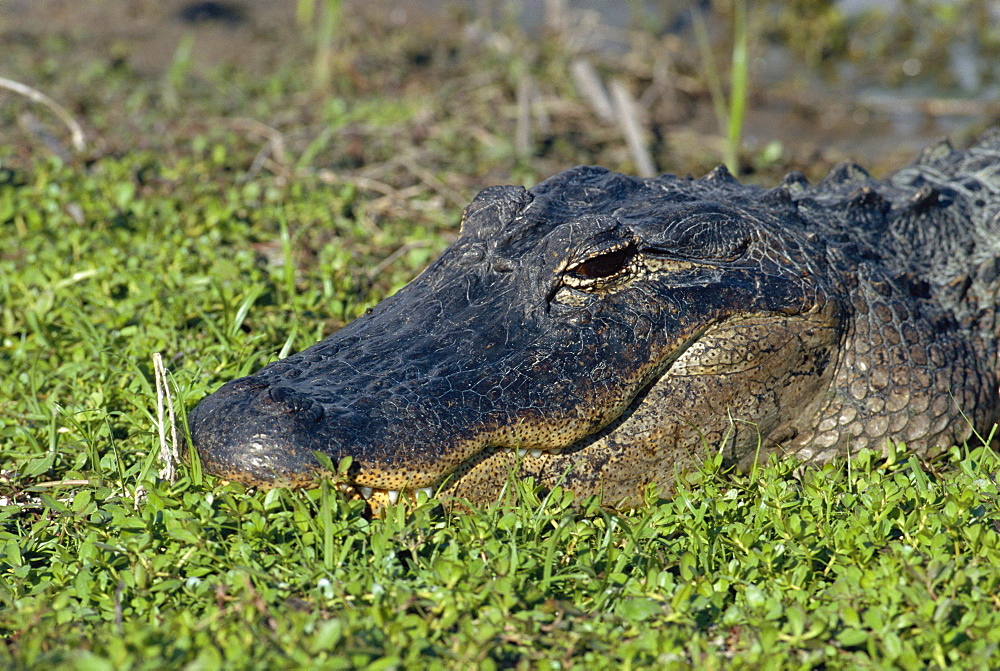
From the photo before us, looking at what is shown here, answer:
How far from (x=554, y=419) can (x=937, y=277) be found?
6.21ft

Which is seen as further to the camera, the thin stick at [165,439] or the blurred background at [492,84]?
the blurred background at [492,84]

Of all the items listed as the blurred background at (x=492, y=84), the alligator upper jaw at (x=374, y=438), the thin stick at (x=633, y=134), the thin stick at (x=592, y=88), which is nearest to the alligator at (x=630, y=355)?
the alligator upper jaw at (x=374, y=438)

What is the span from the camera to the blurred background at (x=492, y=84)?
20.2 ft

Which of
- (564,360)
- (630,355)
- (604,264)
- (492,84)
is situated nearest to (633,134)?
(492,84)

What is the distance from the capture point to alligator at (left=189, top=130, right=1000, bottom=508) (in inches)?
102

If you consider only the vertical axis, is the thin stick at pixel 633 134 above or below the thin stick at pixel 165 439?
above

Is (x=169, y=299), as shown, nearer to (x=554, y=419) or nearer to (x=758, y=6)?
(x=554, y=419)

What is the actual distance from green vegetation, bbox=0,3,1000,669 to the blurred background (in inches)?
46.2

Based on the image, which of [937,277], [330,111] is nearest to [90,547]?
[937,277]

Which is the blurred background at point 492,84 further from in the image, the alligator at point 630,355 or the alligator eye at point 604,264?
the alligator eye at point 604,264

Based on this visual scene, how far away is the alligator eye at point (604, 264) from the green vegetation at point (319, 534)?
0.68m

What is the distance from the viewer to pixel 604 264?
A: 118 inches

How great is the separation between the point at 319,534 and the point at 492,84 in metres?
5.70

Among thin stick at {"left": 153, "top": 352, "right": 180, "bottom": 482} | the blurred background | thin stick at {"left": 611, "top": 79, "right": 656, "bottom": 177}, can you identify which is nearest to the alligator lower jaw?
thin stick at {"left": 153, "top": 352, "right": 180, "bottom": 482}
